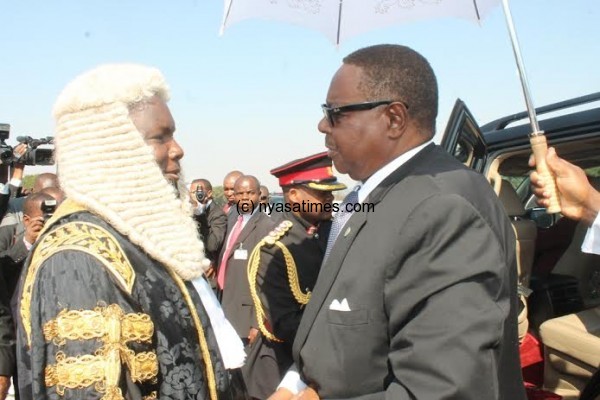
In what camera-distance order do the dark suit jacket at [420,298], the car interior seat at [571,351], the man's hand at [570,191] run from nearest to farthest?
the dark suit jacket at [420,298], the man's hand at [570,191], the car interior seat at [571,351]

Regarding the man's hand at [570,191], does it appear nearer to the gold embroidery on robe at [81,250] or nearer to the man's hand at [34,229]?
the gold embroidery on robe at [81,250]

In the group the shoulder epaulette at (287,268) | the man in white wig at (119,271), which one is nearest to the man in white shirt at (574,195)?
the man in white wig at (119,271)

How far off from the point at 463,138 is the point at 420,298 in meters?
1.53

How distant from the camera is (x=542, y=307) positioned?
11.1 ft

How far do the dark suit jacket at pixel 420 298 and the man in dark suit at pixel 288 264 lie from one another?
181 centimetres

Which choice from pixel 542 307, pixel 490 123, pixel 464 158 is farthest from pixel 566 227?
pixel 464 158

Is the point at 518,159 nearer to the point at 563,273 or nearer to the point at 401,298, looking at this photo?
the point at 563,273

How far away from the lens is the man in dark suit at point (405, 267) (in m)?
1.34

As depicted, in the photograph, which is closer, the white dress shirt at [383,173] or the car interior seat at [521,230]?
the white dress shirt at [383,173]

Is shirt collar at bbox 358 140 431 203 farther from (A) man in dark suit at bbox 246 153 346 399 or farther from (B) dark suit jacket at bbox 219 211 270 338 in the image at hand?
(B) dark suit jacket at bbox 219 211 270 338

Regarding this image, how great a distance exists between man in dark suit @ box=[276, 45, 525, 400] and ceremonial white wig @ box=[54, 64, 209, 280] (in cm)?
54

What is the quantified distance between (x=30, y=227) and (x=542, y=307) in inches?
150

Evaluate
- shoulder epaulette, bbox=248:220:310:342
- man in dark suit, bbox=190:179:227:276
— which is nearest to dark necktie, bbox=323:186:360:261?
shoulder epaulette, bbox=248:220:310:342

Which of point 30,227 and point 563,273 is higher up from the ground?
point 30,227
